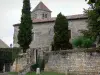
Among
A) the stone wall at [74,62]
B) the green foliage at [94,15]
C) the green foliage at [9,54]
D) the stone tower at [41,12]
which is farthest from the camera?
the stone tower at [41,12]

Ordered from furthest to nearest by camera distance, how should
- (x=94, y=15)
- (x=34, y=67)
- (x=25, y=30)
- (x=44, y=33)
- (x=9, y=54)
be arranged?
(x=44, y=33), (x=9, y=54), (x=25, y=30), (x=34, y=67), (x=94, y=15)

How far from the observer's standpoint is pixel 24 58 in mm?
Answer: 42500

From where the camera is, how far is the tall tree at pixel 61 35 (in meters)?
43.2

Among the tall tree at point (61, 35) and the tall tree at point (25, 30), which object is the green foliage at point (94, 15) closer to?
the tall tree at point (61, 35)

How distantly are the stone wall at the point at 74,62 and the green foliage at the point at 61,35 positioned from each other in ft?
12.4

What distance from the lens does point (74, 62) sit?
3622cm

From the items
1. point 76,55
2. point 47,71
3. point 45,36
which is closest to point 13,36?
point 45,36

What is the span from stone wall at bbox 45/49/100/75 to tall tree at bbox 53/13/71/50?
3774 mm

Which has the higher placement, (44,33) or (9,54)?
(44,33)

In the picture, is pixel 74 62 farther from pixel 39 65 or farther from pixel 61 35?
pixel 61 35

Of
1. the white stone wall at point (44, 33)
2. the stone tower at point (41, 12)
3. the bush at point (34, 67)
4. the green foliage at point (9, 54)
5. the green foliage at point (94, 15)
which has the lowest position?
the bush at point (34, 67)

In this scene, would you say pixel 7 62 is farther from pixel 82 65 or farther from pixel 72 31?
pixel 82 65

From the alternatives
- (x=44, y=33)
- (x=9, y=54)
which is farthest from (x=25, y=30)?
(x=44, y=33)

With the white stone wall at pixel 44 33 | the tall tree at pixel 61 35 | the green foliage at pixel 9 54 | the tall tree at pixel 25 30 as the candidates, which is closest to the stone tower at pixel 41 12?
the white stone wall at pixel 44 33
